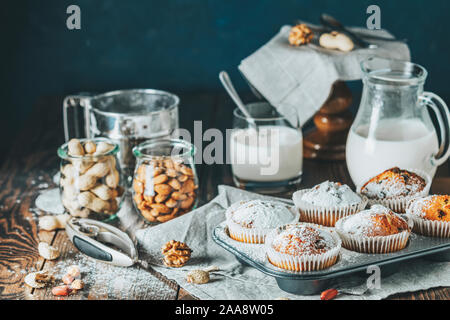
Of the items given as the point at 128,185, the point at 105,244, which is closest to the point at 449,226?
the point at 105,244

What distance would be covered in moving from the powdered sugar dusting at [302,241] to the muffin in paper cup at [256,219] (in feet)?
0.19

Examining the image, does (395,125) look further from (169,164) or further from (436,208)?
(169,164)

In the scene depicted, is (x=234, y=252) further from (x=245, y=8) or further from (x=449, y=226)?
(x=245, y=8)

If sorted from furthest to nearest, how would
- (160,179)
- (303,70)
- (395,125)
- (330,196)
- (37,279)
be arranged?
(303,70) < (395,125) < (160,179) < (330,196) < (37,279)

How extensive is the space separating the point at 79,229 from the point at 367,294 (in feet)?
2.07

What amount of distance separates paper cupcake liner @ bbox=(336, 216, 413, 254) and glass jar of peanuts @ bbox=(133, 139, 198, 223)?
426mm

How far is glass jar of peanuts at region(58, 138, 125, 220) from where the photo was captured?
1.53m

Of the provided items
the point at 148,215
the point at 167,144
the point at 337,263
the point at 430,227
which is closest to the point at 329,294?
the point at 337,263

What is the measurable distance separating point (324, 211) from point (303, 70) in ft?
Result: 1.90

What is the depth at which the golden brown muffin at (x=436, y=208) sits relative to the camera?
1.29m

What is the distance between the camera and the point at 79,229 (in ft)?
4.73

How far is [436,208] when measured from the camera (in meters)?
1.31
